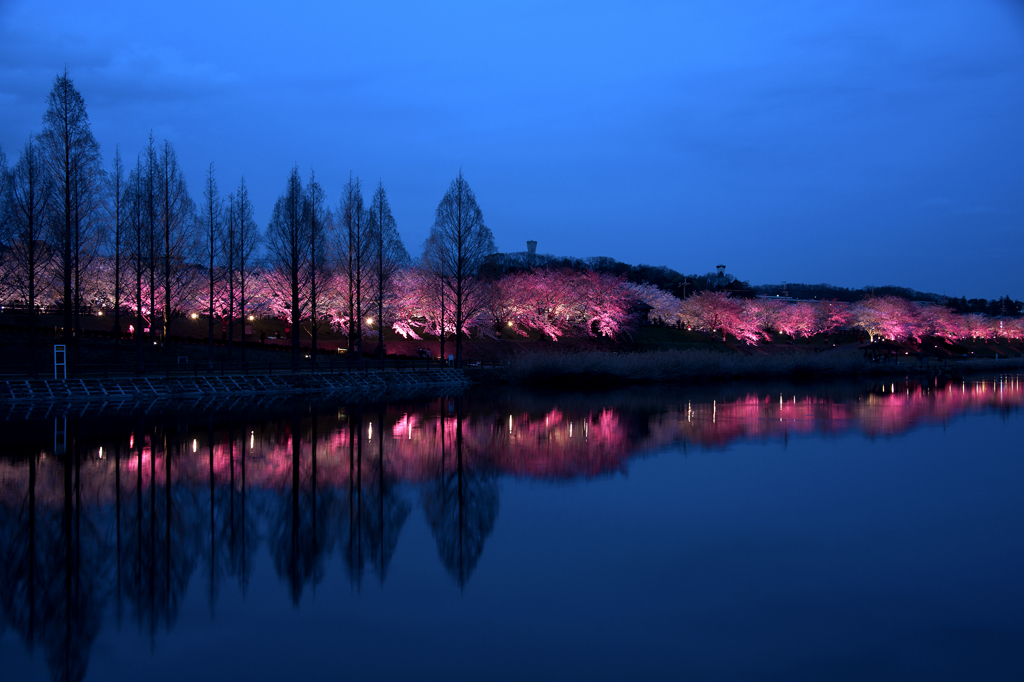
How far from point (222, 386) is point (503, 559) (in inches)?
993

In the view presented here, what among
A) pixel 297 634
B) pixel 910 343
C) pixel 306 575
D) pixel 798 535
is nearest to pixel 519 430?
pixel 798 535

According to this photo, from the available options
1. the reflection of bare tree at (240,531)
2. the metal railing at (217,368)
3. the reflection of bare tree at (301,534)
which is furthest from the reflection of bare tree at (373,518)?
the metal railing at (217,368)

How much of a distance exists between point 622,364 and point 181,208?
81.5 feet

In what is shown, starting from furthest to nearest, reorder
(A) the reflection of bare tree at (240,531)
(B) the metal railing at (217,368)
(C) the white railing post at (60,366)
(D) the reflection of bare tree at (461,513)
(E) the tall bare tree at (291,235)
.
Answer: (E) the tall bare tree at (291,235) < (B) the metal railing at (217,368) < (C) the white railing post at (60,366) < (D) the reflection of bare tree at (461,513) < (A) the reflection of bare tree at (240,531)

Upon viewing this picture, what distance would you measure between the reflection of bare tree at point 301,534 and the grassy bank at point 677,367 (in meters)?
27.8

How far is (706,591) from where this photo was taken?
8.22 meters

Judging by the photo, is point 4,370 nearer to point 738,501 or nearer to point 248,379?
point 248,379

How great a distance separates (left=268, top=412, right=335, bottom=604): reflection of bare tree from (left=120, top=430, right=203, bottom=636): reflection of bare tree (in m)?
1.02

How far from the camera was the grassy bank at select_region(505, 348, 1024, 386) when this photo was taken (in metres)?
41.2

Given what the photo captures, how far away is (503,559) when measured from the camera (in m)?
9.41

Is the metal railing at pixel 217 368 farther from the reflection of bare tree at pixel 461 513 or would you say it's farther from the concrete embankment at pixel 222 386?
the reflection of bare tree at pixel 461 513

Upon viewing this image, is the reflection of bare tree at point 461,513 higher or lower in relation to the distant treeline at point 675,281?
lower

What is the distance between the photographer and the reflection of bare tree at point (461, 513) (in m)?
9.47

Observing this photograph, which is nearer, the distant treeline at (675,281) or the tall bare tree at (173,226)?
the tall bare tree at (173,226)
